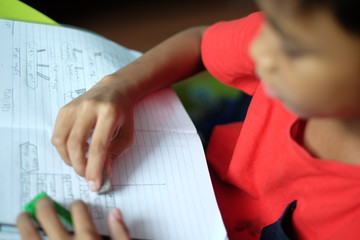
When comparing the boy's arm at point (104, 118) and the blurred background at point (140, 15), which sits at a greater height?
the boy's arm at point (104, 118)

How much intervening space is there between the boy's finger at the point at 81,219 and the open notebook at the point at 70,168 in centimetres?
2

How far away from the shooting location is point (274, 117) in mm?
612

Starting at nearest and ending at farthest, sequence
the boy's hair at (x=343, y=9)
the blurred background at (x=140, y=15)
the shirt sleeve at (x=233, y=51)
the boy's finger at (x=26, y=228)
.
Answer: the boy's hair at (x=343, y=9) < the boy's finger at (x=26, y=228) < the shirt sleeve at (x=233, y=51) < the blurred background at (x=140, y=15)

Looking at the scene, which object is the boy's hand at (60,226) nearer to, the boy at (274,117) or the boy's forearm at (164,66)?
the boy at (274,117)

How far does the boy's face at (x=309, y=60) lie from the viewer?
35 cm

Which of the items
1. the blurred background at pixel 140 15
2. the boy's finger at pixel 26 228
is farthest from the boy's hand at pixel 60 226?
the blurred background at pixel 140 15

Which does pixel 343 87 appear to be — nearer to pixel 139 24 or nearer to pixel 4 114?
pixel 4 114

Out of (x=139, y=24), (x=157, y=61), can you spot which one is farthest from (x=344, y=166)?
(x=139, y=24)

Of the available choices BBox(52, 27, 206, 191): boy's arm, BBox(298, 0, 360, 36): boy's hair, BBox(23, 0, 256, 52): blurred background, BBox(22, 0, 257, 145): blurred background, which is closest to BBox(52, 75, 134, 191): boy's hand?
BBox(52, 27, 206, 191): boy's arm

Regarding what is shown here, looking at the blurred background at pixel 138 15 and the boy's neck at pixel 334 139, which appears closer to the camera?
the boy's neck at pixel 334 139

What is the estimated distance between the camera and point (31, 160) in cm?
51

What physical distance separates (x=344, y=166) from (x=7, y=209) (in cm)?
38

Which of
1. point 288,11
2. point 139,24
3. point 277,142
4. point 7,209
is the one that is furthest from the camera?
point 139,24

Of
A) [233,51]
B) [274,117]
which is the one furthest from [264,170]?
[233,51]
